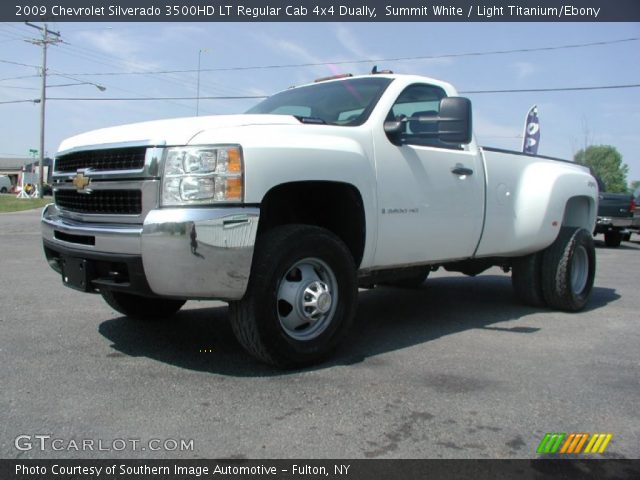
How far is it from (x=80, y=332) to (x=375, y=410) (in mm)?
2560

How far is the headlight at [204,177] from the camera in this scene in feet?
10.3

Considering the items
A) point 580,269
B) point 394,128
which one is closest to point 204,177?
point 394,128

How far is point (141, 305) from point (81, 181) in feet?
4.45

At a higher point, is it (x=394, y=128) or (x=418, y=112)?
(x=418, y=112)

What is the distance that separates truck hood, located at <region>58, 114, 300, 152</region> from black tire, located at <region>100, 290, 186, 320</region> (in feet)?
4.28

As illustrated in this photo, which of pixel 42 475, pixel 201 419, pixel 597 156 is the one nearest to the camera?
pixel 42 475

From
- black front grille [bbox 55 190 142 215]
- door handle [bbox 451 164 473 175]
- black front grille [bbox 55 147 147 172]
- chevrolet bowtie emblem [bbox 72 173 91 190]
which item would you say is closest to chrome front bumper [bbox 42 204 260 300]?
black front grille [bbox 55 190 142 215]

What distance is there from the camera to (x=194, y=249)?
9.96 feet

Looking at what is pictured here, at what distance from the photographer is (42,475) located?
2230 millimetres

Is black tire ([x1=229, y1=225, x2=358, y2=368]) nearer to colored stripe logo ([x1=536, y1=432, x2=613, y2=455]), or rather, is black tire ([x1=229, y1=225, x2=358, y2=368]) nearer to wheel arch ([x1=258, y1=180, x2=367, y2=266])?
wheel arch ([x1=258, y1=180, x2=367, y2=266])

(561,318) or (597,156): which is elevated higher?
(597,156)

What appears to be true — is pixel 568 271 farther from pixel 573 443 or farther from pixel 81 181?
pixel 81 181

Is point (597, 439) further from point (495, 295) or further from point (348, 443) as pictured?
point (495, 295)

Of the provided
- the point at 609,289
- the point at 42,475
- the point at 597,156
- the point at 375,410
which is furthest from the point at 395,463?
the point at 597,156
